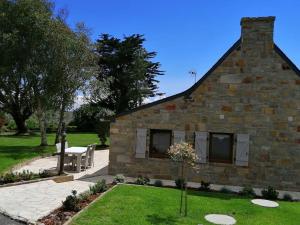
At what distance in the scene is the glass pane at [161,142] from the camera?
15.2 m

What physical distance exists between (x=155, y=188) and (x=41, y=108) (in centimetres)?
1509

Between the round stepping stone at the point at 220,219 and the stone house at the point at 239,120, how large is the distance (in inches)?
193

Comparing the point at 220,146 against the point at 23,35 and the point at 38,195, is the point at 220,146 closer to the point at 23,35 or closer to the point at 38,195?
the point at 38,195

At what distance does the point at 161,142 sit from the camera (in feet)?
50.1

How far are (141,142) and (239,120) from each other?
4126 mm

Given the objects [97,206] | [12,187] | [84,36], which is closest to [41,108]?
[84,36]

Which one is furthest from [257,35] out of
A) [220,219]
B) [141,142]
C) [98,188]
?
[98,188]

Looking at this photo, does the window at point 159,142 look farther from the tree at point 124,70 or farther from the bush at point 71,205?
the tree at point 124,70

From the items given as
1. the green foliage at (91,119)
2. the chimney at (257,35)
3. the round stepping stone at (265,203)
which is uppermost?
the chimney at (257,35)

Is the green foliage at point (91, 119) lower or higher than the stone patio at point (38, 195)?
higher

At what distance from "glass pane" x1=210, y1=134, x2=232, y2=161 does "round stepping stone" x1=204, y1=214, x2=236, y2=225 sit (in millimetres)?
5093

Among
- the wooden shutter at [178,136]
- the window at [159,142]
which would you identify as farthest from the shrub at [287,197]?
the window at [159,142]

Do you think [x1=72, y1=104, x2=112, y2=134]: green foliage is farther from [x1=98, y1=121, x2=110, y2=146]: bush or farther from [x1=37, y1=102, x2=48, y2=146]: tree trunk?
[x1=37, y1=102, x2=48, y2=146]: tree trunk

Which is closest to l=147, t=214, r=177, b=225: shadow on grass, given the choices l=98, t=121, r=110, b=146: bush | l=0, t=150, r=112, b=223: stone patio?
l=0, t=150, r=112, b=223: stone patio
